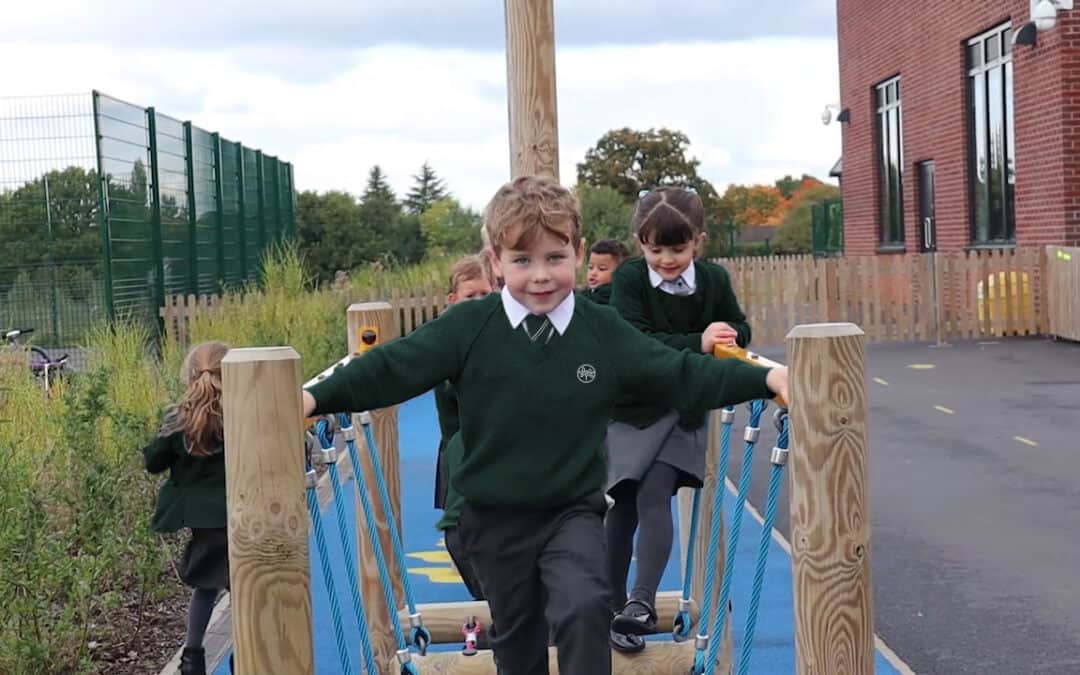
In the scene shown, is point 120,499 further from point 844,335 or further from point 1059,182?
point 1059,182

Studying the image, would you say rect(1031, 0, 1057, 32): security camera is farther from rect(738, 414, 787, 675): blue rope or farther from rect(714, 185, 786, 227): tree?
rect(714, 185, 786, 227): tree

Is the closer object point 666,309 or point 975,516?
point 666,309

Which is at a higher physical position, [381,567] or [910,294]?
[910,294]

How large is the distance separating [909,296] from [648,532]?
16.1 metres

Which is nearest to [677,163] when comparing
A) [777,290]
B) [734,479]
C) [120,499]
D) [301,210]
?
[301,210]

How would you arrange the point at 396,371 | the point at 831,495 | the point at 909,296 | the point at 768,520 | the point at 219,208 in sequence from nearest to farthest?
1. the point at 831,495
2. the point at 768,520
3. the point at 396,371
4. the point at 219,208
5. the point at 909,296

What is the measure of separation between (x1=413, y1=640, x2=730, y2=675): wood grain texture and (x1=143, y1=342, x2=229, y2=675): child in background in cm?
95

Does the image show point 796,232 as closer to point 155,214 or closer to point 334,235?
point 334,235

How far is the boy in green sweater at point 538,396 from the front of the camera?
144 inches

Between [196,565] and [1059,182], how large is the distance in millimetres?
16254

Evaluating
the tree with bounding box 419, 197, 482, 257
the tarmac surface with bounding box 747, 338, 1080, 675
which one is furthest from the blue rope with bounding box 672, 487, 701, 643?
the tree with bounding box 419, 197, 482, 257

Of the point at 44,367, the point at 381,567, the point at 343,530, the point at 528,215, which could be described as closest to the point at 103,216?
the point at 44,367

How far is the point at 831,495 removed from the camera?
3.10 metres

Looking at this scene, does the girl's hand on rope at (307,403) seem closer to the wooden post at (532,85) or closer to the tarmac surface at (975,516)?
the tarmac surface at (975,516)
